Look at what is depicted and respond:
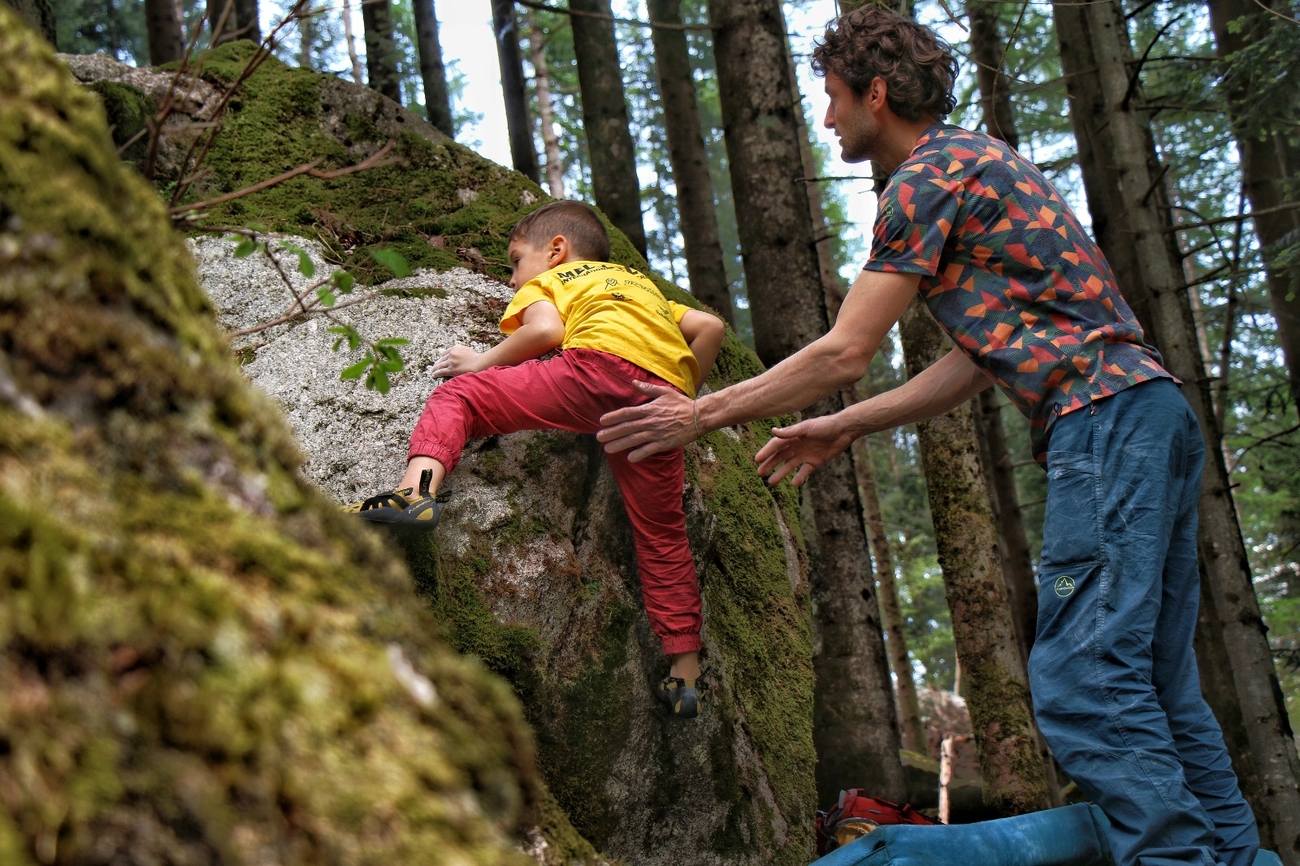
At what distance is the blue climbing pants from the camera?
2717mm

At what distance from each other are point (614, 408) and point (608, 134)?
17.1 feet

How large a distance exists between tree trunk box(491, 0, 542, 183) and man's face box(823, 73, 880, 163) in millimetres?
7236

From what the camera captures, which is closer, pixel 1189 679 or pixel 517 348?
pixel 1189 679

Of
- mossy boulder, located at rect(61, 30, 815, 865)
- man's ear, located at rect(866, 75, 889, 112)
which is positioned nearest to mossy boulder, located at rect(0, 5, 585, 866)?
mossy boulder, located at rect(61, 30, 815, 865)

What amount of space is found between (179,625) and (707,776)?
3.68 meters

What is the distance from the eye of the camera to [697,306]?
6.02 metres

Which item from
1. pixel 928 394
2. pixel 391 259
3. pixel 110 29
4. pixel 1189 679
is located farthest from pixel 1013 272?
pixel 110 29

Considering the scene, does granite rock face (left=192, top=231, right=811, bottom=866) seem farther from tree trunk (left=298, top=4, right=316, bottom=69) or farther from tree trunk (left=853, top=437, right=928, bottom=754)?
tree trunk (left=298, top=4, right=316, bottom=69)

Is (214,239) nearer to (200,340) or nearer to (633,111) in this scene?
(200,340)

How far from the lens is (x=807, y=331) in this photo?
6.64m

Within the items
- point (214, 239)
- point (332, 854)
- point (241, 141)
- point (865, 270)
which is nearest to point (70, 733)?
point (332, 854)

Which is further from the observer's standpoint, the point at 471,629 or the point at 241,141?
the point at 241,141

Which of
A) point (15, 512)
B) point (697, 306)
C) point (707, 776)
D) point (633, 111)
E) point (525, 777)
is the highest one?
point (633, 111)

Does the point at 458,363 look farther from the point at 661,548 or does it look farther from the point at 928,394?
the point at 928,394
